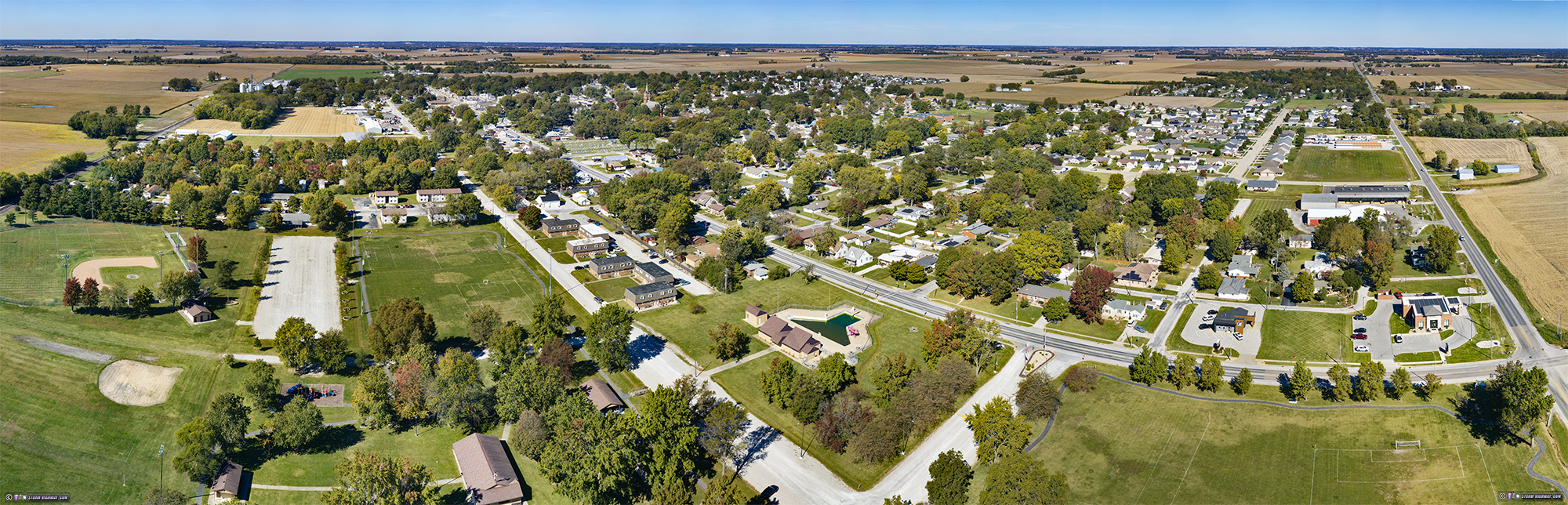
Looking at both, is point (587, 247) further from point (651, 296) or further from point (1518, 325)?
point (1518, 325)

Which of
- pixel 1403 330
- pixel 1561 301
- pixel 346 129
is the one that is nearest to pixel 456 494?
pixel 1403 330

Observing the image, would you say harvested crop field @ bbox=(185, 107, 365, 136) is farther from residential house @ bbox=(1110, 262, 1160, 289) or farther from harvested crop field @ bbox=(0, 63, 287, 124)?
residential house @ bbox=(1110, 262, 1160, 289)

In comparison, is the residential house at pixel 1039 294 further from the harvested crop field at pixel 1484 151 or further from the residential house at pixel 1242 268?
the harvested crop field at pixel 1484 151

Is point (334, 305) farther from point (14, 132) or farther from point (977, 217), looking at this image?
point (14, 132)

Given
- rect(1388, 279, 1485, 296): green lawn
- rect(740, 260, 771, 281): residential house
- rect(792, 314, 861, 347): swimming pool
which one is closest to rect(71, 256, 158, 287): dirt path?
rect(740, 260, 771, 281): residential house

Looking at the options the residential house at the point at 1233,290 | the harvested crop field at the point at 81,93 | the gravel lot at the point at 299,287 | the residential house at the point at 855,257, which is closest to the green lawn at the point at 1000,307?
the residential house at the point at 855,257

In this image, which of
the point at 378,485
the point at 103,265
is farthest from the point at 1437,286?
the point at 103,265
